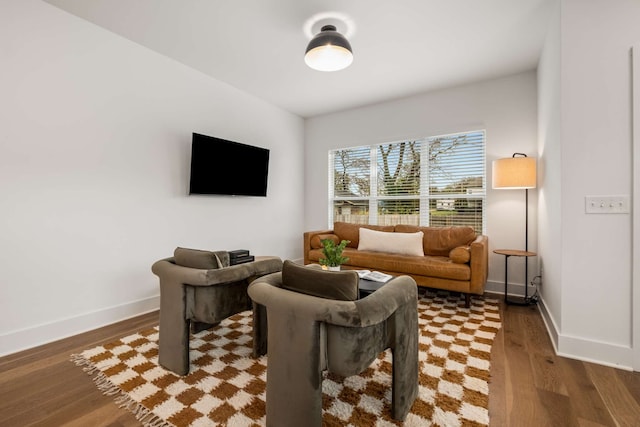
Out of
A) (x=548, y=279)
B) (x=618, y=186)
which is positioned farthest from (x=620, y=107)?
(x=548, y=279)

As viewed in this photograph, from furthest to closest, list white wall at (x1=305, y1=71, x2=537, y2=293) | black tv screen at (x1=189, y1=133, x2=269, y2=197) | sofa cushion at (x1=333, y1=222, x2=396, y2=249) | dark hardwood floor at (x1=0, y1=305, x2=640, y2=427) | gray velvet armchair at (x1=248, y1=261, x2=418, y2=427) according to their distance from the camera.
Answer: sofa cushion at (x1=333, y1=222, x2=396, y2=249), white wall at (x1=305, y1=71, x2=537, y2=293), black tv screen at (x1=189, y1=133, x2=269, y2=197), dark hardwood floor at (x1=0, y1=305, x2=640, y2=427), gray velvet armchair at (x1=248, y1=261, x2=418, y2=427)

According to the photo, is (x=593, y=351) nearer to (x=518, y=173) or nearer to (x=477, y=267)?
(x=477, y=267)

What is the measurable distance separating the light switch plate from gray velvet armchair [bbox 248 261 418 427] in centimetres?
161

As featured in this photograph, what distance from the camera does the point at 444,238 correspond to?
376cm

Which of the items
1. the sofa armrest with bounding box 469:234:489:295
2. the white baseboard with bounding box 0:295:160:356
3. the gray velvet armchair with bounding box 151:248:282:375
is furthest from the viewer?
the sofa armrest with bounding box 469:234:489:295

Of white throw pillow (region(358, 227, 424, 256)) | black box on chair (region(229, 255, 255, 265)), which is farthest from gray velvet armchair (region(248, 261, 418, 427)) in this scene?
white throw pillow (region(358, 227, 424, 256))

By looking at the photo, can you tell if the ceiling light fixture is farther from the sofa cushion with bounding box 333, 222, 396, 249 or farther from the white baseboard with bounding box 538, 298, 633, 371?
the white baseboard with bounding box 538, 298, 633, 371

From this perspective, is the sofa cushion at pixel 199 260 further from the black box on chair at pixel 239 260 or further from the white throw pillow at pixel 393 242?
the white throw pillow at pixel 393 242

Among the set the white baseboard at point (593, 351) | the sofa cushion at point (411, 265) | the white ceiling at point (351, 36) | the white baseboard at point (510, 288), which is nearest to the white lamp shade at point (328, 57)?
the white ceiling at point (351, 36)

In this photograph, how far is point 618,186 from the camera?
6.48 ft

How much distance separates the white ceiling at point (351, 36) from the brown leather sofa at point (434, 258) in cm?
195

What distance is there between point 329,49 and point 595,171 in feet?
6.94

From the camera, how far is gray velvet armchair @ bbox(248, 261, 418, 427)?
1.30 meters

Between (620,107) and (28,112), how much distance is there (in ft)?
13.9
